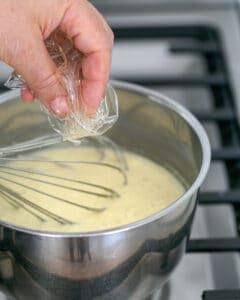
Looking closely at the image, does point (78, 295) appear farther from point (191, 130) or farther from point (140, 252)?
point (191, 130)

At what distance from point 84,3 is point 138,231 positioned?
0.17m

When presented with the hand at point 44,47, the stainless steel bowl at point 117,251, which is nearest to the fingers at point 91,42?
the hand at point 44,47

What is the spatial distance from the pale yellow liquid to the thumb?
4.6 inches

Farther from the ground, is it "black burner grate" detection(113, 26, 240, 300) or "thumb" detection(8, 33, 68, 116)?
"thumb" detection(8, 33, 68, 116)

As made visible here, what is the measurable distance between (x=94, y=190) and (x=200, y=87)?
0.24m

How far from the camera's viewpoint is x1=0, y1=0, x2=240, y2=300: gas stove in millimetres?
567

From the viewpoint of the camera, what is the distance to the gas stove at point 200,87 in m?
0.57

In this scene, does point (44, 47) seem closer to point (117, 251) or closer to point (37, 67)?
point (37, 67)

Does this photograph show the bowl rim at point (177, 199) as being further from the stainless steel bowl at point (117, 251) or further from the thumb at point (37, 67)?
the thumb at point (37, 67)

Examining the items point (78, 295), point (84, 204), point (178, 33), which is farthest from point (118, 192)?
point (178, 33)

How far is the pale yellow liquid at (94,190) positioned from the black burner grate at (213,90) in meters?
0.05

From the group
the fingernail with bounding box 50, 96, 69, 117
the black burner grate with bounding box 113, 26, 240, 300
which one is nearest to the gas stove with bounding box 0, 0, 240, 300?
the black burner grate with bounding box 113, 26, 240, 300

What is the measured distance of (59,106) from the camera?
495 millimetres

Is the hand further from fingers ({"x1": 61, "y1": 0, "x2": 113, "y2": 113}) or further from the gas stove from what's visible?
the gas stove
